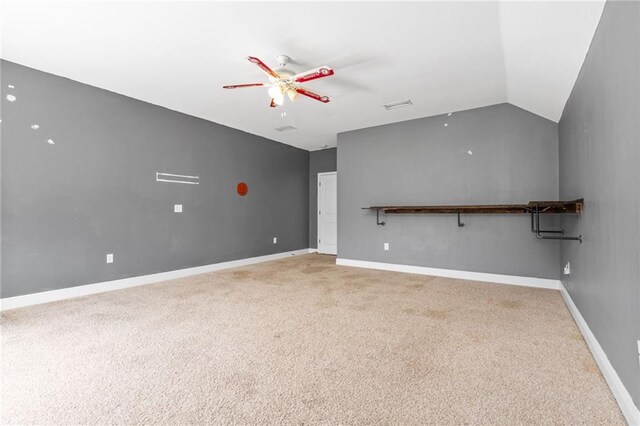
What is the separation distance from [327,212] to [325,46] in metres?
4.97

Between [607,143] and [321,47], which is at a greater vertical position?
[321,47]

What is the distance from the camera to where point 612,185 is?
185 cm

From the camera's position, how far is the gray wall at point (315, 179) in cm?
773

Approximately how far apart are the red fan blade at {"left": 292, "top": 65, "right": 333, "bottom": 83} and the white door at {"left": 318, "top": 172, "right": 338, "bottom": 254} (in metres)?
4.60

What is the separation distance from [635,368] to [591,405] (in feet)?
1.14

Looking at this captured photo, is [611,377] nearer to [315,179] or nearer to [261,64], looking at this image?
[261,64]

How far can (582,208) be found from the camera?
106 inches

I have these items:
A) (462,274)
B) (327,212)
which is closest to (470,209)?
(462,274)

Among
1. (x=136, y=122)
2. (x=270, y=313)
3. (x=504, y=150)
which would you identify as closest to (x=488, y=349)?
(x=270, y=313)

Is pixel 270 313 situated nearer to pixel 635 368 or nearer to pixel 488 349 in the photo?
pixel 488 349

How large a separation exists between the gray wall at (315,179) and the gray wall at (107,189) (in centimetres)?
187

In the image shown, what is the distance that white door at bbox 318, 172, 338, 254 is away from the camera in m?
7.57

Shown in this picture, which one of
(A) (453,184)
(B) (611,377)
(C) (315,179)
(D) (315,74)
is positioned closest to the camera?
(B) (611,377)

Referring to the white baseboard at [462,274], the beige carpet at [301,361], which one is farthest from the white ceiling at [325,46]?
the beige carpet at [301,361]
